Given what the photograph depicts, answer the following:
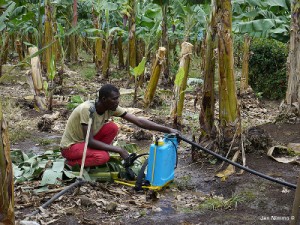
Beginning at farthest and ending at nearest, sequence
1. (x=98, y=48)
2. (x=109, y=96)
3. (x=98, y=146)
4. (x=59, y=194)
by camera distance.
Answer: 1. (x=98, y=48)
2. (x=98, y=146)
3. (x=109, y=96)
4. (x=59, y=194)

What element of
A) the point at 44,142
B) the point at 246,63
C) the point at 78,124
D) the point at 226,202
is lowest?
the point at 44,142

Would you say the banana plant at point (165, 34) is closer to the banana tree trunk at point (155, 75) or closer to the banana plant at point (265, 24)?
the banana tree trunk at point (155, 75)

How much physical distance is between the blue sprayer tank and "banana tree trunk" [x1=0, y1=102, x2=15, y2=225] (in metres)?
1.90

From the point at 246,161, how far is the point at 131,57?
7.41 meters

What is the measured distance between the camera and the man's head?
4.66m

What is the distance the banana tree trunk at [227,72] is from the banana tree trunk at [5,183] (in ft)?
10.7

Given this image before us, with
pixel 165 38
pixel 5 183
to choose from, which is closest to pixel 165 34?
pixel 165 38

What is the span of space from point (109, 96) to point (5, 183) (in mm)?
1978

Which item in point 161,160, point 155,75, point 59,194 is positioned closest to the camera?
point 59,194

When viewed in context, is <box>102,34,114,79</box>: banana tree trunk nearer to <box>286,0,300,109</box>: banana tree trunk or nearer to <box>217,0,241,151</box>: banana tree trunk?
<box>286,0,300,109</box>: banana tree trunk

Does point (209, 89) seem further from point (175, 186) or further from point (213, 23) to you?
point (175, 186)

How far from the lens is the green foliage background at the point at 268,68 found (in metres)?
11.0

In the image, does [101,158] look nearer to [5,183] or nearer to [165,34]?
[5,183]

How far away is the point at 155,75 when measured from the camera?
9125mm
